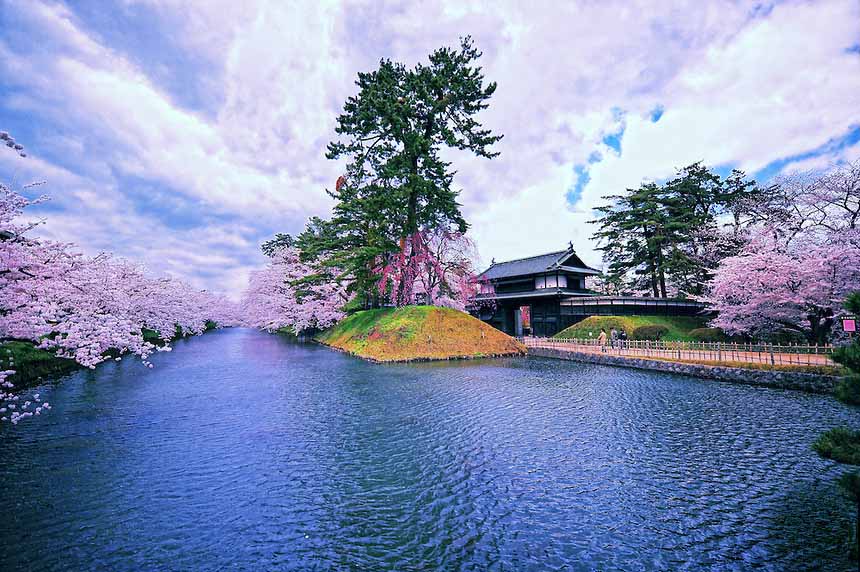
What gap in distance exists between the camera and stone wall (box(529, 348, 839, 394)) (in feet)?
51.0

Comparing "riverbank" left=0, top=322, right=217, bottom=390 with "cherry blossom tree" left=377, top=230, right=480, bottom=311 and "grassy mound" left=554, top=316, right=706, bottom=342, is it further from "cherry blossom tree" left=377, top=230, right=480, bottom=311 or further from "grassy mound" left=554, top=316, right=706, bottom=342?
"grassy mound" left=554, top=316, right=706, bottom=342

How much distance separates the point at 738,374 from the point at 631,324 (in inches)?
602

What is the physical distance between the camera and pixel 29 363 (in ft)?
62.3

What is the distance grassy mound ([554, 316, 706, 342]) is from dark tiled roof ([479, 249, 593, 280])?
695cm

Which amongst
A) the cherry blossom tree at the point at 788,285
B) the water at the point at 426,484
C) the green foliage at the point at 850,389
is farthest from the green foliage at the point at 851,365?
the cherry blossom tree at the point at 788,285

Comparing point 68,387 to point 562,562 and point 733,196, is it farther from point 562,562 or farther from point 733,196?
point 733,196

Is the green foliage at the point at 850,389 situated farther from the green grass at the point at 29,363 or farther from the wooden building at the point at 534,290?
the wooden building at the point at 534,290

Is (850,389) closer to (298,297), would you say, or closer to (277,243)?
(298,297)

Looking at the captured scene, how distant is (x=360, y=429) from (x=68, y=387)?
51.8 ft

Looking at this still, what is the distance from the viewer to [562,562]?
18.1 ft

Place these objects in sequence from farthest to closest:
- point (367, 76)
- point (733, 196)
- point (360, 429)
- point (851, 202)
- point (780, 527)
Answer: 1. point (733, 196)
2. point (367, 76)
3. point (851, 202)
4. point (360, 429)
5. point (780, 527)

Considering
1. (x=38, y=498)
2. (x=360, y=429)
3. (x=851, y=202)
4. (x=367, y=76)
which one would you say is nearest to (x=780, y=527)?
(x=360, y=429)

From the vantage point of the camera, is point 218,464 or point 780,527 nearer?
point 780,527

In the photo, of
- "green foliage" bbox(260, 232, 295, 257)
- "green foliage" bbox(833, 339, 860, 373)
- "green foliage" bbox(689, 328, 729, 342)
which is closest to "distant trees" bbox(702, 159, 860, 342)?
"green foliage" bbox(689, 328, 729, 342)
